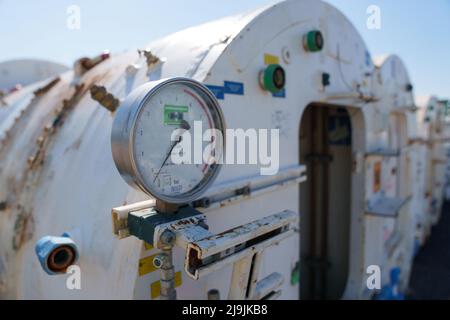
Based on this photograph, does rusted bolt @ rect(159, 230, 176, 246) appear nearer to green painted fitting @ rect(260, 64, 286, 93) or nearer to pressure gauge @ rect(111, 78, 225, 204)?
pressure gauge @ rect(111, 78, 225, 204)

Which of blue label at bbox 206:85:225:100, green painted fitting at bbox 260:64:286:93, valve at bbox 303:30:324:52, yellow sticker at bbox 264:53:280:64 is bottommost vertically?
→ blue label at bbox 206:85:225:100

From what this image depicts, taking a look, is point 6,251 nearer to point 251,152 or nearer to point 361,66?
point 251,152

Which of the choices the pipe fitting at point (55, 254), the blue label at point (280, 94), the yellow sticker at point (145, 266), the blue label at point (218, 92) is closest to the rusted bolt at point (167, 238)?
the yellow sticker at point (145, 266)

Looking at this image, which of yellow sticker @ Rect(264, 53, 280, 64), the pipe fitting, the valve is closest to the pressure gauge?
the pipe fitting

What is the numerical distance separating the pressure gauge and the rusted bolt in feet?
0.37

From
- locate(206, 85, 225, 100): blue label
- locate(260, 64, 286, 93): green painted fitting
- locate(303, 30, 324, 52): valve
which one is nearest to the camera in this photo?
locate(206, 85, 225, 100): blue label

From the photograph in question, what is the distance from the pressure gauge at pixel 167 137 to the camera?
1.03 metres

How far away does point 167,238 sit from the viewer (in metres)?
1.06

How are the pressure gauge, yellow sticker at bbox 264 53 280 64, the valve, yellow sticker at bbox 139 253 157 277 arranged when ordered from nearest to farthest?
1. the pressure gauge
2. yellow sticker at bbox 139 253 157 277
3. yellow sticker at bbox 264 53 280 64
4. the valve

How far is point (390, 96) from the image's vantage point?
3.85 m

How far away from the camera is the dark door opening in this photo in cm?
360

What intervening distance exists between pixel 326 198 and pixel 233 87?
2.47 metres
